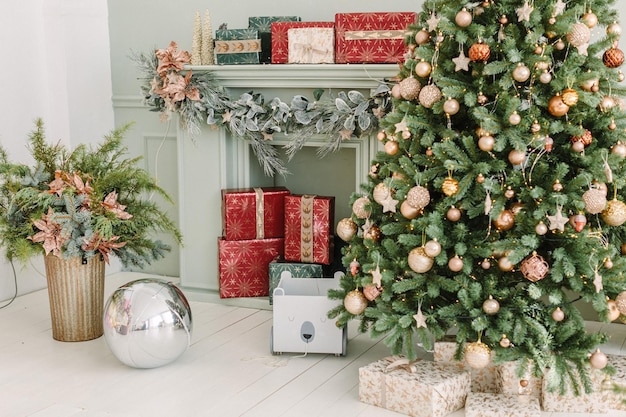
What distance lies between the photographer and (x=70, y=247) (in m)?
2.77

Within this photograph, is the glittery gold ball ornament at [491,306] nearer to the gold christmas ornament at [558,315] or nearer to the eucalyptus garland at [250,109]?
the gold christmas ornament at [558,315]

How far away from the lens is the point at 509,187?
2.24 metres

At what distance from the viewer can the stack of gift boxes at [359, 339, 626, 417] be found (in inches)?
86.9

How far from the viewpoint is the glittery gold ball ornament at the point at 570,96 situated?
218 centimetres

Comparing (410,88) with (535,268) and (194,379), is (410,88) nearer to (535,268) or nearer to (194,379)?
(535,268)

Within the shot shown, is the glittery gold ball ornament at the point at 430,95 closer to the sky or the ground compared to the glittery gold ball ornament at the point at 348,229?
closer to the sky

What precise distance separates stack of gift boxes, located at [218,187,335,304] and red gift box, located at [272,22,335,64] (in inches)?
25.3

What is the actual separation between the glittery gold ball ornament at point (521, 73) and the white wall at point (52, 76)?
2.54m

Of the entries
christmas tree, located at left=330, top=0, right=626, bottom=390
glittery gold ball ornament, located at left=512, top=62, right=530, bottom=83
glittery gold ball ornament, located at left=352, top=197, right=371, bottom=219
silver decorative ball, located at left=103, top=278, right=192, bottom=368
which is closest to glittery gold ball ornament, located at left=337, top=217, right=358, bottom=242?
glittery gold ball ornament, located at left=352, top=197, right=371, bottom=219

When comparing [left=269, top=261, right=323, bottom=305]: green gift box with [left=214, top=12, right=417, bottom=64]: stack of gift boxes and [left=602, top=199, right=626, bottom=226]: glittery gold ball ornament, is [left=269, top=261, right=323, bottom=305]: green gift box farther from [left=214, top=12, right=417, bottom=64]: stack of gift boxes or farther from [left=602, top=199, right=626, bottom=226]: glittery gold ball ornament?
[left=602, top=199, right=626, bottom=226]: glittery gold ball ornament

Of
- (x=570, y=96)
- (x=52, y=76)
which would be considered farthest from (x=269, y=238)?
(x=570, y=96)

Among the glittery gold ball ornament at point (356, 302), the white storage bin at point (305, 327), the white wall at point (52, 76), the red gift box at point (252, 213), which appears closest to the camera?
the glittery gold ball ornament at point (356, 302)

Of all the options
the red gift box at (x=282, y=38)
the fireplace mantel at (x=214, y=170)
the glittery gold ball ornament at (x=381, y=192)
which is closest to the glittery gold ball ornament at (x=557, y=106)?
the glittery gold ball ornament at (x=381, y=192)

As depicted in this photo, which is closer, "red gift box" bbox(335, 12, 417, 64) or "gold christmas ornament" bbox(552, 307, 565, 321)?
"gold christmas ornament" bbox(552, 307, 565, 321)
